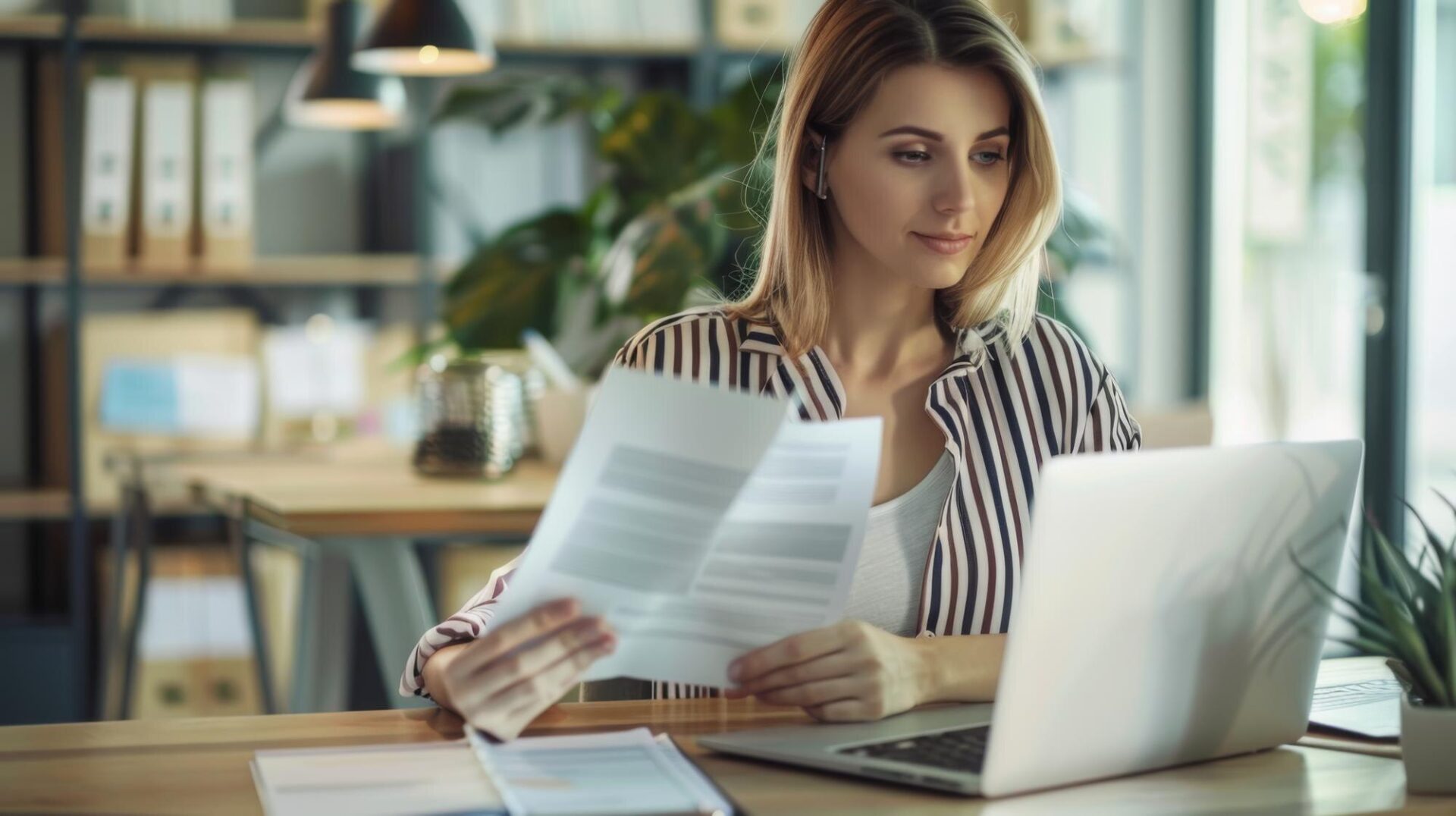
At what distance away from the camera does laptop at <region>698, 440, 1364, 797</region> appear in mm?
939

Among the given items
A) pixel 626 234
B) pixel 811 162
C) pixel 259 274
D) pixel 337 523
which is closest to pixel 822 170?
pixel 811 162

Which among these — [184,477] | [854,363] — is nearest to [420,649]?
[854,363]

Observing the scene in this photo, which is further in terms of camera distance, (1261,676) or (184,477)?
(184,477)

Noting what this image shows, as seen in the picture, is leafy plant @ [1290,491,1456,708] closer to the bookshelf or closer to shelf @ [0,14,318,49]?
the bookshelf

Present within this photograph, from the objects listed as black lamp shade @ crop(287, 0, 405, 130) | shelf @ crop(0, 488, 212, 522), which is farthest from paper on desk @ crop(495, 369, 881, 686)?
shelf @ crop(0, 488, 212, 522)

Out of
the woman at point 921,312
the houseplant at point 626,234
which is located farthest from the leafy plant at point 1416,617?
the houseplant at point 626,234

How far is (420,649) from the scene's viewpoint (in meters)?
1.25

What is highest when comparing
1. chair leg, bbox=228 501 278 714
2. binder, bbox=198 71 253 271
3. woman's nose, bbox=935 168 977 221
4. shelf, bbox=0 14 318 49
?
shelf, bbox=0 14 318 49

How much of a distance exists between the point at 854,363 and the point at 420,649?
0.54 metres

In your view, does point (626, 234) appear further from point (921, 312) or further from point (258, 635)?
point (921, 312)

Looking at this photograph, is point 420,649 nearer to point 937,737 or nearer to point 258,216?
point 937,737

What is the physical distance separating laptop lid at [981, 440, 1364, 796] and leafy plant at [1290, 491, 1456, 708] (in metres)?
0.05

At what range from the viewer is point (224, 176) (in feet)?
12.9

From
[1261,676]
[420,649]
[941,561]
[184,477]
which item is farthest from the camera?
[184,477]
